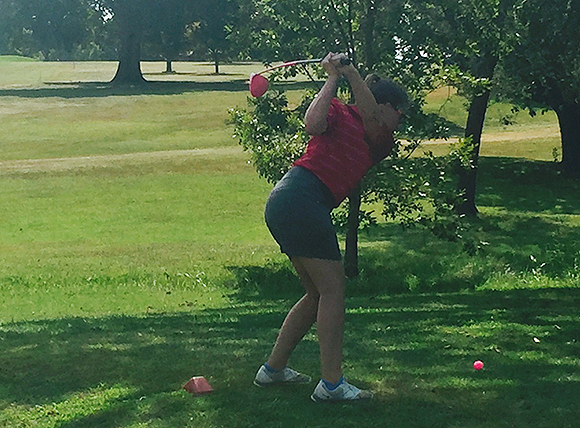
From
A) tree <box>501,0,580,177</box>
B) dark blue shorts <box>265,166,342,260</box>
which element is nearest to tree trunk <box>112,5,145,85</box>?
tree <box>501,0,580,177</box>

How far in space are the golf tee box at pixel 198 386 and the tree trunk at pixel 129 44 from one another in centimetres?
5541

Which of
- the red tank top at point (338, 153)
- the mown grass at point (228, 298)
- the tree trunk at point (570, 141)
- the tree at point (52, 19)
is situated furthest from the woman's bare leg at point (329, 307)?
the tree at point (52, 19)

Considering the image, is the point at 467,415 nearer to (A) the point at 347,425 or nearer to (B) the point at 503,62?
(A) the point at 347,425

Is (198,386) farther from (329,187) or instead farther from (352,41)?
(352,41)

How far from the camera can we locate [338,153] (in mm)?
5016

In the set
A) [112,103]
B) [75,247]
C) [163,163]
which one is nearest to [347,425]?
[75,247]

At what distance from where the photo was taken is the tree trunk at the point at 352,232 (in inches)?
566

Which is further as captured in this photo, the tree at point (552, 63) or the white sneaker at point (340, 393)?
the tree at point (552, 63)

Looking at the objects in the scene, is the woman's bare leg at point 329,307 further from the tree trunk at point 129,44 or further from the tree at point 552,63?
the tree trunk at point 129,44

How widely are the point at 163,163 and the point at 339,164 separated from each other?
88.9 feet

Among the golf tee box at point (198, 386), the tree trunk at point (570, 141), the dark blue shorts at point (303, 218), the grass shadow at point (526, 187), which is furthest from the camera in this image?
the tree trunk at point (570, 141)

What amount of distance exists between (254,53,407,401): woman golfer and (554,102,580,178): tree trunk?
25016 millimetres

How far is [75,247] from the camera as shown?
1852 centimetres

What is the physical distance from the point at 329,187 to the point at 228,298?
8.91 meters
